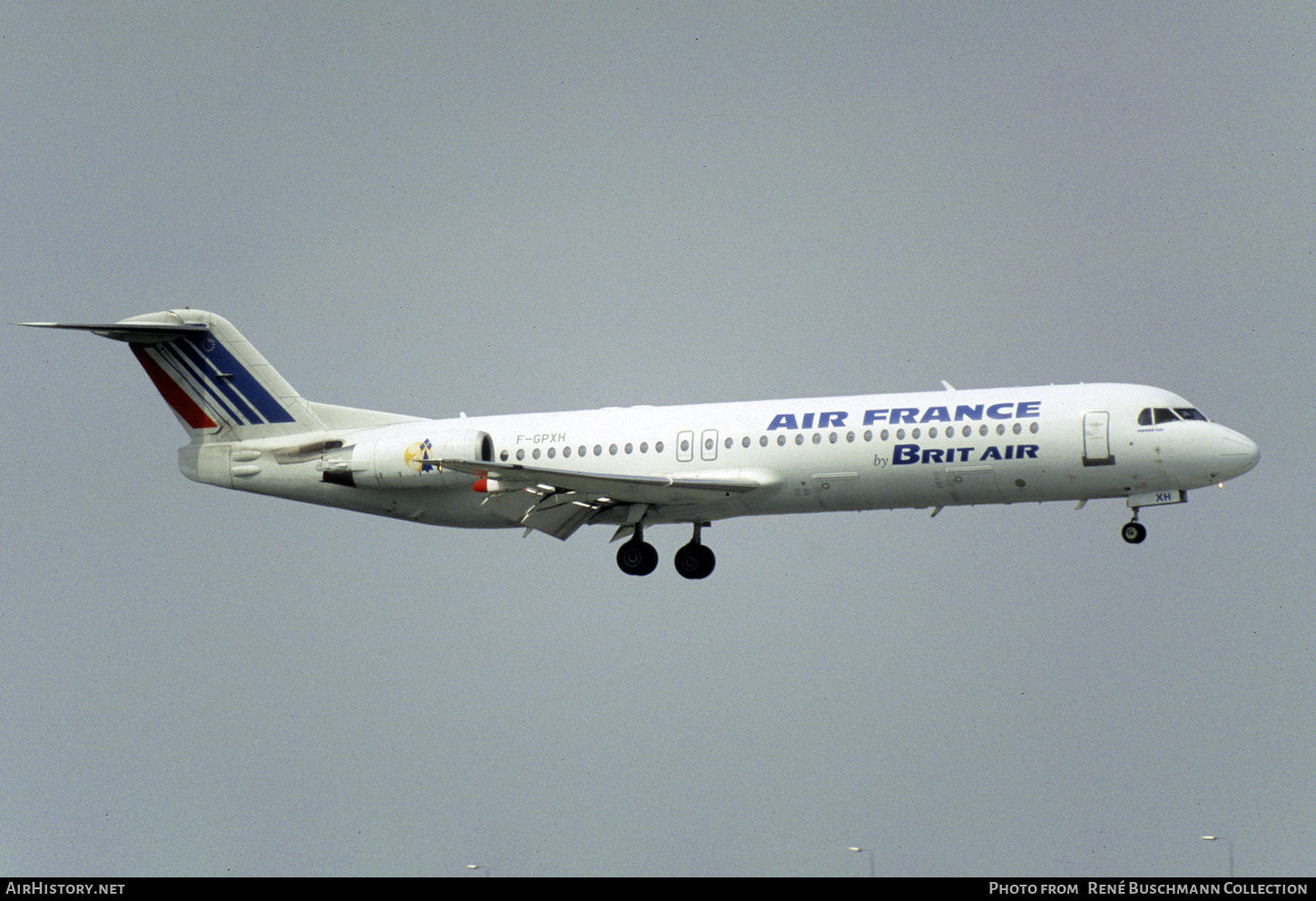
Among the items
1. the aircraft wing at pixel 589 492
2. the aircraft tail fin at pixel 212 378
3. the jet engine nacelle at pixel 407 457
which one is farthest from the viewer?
the aircraft tail fin at pixel 212 378

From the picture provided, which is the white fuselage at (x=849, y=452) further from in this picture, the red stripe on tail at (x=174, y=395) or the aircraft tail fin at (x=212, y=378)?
the red stripe on tail at (x=174, y=395)

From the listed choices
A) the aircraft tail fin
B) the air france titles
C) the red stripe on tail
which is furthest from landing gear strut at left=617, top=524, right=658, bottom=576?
the red stripe on tail

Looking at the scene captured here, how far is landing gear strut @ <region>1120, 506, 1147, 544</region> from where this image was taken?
38781mm

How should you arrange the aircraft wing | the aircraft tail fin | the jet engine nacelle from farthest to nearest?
1. the aircraft tail fin
2. the jet engine nacelle
3. the aircraft wing

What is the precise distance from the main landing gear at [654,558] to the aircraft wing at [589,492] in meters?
0.45

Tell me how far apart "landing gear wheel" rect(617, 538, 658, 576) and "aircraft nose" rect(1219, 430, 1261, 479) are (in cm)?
1270

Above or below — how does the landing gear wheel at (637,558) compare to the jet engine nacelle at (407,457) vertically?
below

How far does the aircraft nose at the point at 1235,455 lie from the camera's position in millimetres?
37750

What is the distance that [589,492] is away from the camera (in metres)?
40.2

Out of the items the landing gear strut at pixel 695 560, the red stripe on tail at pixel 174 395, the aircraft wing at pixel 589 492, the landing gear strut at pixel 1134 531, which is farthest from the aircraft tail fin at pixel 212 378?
the landing gear strut at pixel 1134 531

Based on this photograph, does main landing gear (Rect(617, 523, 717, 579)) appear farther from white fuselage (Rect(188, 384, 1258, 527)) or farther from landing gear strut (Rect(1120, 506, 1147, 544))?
landing gear strut (Rect(1120, 506, 1147, 544))

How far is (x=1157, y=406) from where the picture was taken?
38.2 meters
